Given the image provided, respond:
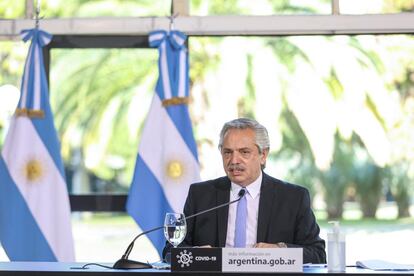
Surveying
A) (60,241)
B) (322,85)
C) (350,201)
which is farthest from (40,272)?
(350,201)

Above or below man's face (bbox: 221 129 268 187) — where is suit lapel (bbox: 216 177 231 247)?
below

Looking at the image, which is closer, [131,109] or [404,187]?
[131,109]

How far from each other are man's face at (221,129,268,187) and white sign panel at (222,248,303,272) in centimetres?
76

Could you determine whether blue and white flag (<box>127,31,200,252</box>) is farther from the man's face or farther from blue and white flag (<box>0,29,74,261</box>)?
the man's face

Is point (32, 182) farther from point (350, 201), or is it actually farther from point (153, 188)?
point (350, 201)

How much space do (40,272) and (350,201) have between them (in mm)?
7983

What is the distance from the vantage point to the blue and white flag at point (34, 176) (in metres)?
5.10

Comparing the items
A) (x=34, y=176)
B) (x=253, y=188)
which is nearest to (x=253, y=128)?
(x=253, y=188)

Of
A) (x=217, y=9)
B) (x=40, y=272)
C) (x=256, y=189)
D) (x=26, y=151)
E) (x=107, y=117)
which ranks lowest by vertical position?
(x=40, y=272)

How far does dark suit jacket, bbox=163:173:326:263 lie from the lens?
12.3ft

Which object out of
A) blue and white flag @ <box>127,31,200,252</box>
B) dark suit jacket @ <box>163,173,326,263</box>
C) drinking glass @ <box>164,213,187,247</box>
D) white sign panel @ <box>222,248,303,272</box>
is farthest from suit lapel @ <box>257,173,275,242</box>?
→ blue and white flag @ <box>127,31,200,252</box>

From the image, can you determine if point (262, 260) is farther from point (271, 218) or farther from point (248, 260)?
point (271, 218)

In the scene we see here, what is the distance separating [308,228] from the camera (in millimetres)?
3746

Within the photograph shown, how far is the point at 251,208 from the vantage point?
3.82 metres
